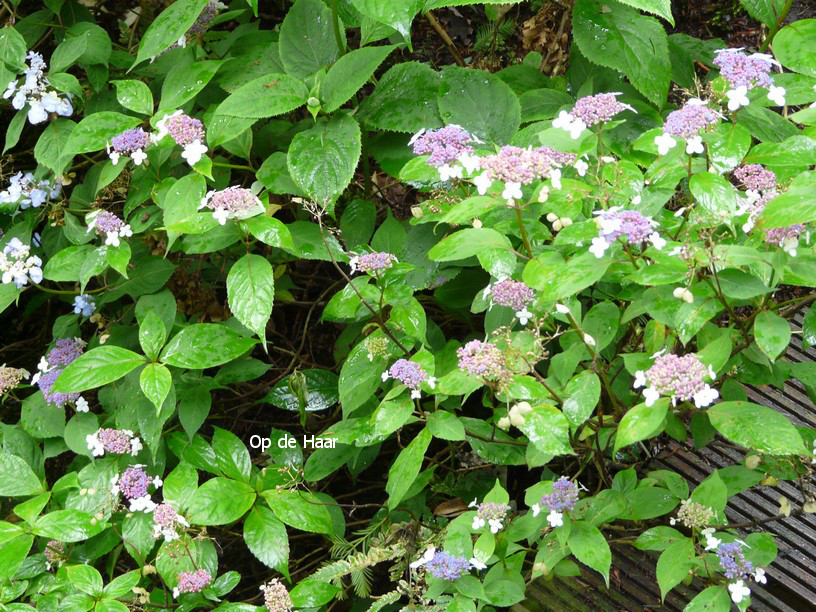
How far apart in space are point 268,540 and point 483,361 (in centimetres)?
66

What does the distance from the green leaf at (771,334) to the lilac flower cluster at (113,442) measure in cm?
118

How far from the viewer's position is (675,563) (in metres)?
1.24

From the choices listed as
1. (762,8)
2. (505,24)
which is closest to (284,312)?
(505,24)

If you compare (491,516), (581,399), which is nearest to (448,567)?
(491,516)

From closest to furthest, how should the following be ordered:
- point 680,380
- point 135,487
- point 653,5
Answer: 1. point 680,380
2. point 653,5
3. point 135,487

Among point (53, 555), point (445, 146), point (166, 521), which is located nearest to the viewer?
point (445, 146)

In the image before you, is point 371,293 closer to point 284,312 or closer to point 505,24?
point 284,312

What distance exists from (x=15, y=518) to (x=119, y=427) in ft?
1.36

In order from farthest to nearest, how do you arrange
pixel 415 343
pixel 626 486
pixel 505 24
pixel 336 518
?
pixel 505 24 < pixel 336 518 < pixel 415 343 < pixel 626 486

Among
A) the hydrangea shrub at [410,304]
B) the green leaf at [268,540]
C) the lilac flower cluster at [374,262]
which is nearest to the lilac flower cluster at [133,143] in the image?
the hydrangea shrub at [410,304]

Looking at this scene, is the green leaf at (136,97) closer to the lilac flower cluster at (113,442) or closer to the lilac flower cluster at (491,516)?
the lilac flower cluster at (113,442)

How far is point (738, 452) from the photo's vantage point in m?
1.71

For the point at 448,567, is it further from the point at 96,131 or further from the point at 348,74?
the point at 96,131

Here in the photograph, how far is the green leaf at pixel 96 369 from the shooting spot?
1496mm
